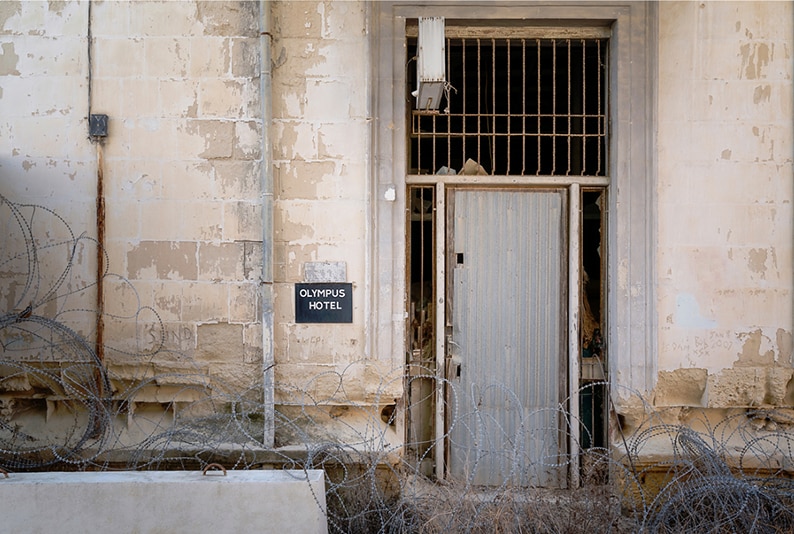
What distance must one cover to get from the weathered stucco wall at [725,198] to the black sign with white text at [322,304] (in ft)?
7.38

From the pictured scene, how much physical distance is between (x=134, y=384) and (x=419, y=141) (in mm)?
2724

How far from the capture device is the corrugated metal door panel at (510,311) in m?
5.00

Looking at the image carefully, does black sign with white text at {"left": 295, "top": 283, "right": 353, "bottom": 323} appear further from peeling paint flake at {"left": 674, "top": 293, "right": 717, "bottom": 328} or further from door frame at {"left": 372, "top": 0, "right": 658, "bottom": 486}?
peeling paint flake at {"left": 674, "top": 293, "right": 717, "bottom": 328}

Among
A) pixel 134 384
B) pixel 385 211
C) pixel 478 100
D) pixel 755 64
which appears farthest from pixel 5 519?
pixel 755 64

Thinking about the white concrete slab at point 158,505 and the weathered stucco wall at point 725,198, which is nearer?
the white concrete slab at point 158,505

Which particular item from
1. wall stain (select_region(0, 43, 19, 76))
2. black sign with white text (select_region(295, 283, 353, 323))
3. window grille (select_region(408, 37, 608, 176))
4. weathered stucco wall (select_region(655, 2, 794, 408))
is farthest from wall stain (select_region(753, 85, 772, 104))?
wall stain (select_region(0, 43, 19, 76))

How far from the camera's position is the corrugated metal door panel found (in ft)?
16.4

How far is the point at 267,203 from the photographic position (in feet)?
15.6

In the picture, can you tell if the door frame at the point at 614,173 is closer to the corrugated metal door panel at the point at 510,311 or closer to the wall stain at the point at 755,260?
the corrugated metal door panel at the point at 510,311

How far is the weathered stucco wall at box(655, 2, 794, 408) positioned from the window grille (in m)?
0.52

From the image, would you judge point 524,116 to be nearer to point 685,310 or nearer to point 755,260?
point 685,310

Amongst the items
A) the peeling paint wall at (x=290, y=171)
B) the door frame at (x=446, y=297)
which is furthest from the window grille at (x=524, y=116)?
the peeling paint wall at (x=290, y=171)

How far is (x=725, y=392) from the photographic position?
4.79m

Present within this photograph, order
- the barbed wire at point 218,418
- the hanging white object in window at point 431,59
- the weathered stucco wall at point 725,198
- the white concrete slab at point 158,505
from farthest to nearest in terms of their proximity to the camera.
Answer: the weathered stucco wall at point 725,198 < the barbed wire at point 218,418 < the hanging white object in window at point 431,59 < the white concrete slab at point 158,505
